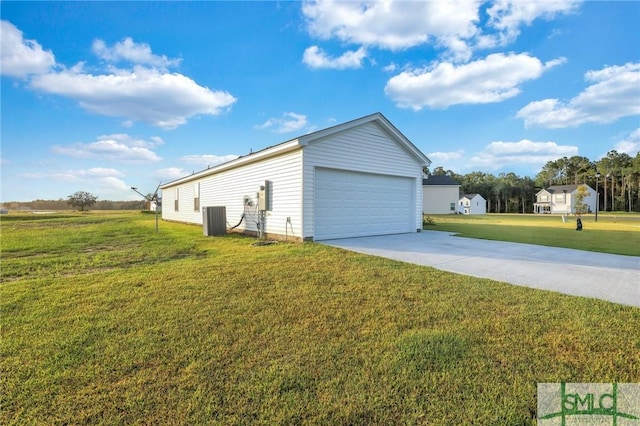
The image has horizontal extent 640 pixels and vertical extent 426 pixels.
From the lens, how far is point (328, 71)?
1173 centimetres

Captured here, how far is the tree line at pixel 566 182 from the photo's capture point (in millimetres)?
46562

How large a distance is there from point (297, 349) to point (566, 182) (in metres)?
78.5

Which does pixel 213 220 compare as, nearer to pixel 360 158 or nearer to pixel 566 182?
pixel 360 158

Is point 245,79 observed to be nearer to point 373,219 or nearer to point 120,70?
point 120,70

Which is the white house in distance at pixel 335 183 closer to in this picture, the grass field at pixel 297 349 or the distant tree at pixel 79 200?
the grass field at pixel 297 349

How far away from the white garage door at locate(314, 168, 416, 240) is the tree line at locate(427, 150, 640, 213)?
41264mm

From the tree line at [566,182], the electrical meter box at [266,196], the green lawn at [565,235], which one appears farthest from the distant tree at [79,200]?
the tree line at [566,182]

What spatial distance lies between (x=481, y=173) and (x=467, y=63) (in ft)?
179

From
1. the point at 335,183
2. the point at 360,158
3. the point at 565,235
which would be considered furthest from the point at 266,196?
the point at 565,235

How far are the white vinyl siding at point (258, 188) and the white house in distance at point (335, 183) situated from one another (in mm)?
30

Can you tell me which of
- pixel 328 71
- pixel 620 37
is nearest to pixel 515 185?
pixel 620 37

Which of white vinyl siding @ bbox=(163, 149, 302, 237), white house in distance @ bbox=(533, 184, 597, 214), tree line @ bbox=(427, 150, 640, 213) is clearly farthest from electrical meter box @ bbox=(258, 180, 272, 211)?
white house in distance @ bbox=(533, 184, 597, 214)

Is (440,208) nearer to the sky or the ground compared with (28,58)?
nearer to the ground

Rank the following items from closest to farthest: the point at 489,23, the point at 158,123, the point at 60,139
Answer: the point at 489,23
the point at 60,139
the point at 158,123
